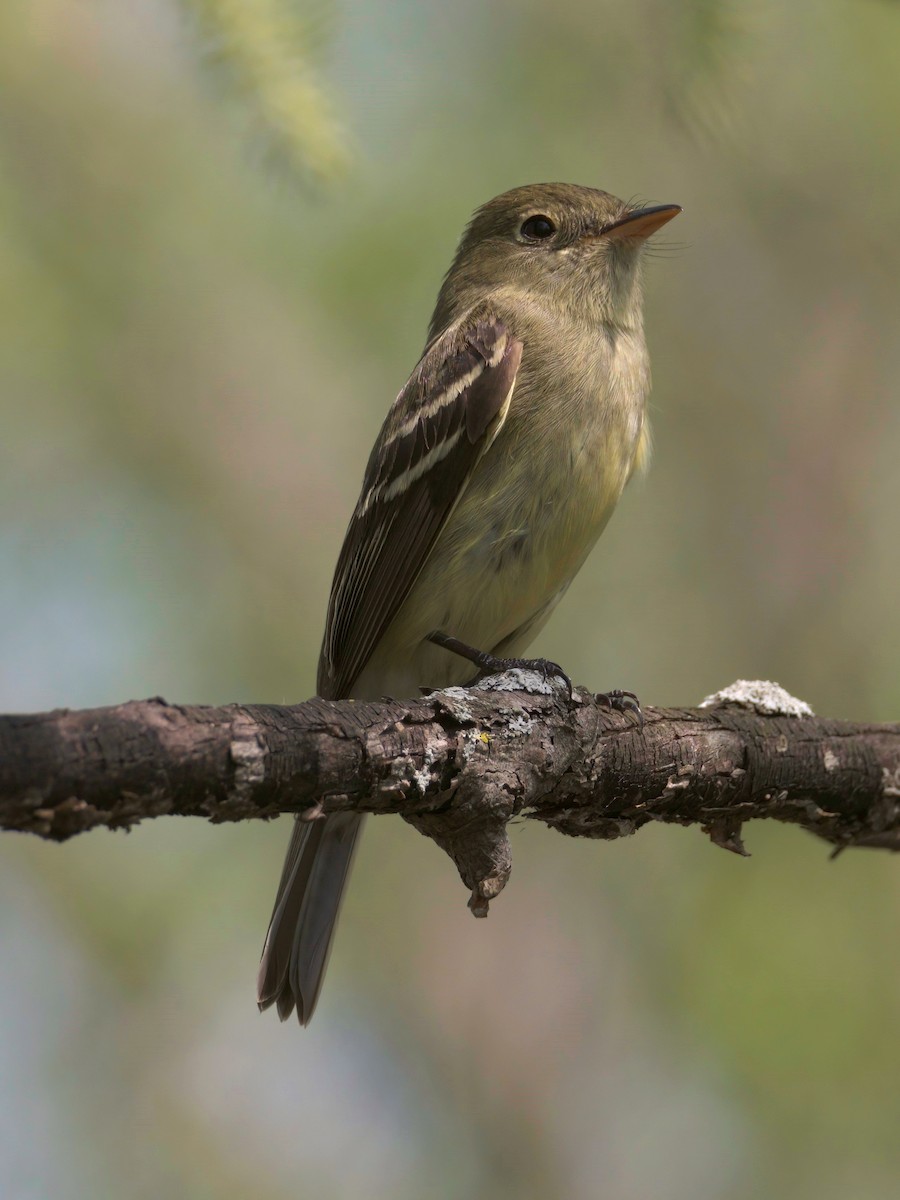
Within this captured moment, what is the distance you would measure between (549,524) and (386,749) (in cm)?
146

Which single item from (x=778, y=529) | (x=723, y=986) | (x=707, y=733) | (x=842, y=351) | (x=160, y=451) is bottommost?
(x=723, y=986)

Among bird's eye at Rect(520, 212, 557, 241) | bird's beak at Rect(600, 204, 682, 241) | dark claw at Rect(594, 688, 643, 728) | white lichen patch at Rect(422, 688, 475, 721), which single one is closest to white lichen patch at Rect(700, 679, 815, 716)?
dark claw at Rect(594, 688, 643, 728)

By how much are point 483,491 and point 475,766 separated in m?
1.40

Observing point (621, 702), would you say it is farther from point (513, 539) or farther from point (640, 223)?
point (640, 223)

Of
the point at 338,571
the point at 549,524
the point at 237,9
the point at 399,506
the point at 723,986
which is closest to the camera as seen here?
the point at 237,9

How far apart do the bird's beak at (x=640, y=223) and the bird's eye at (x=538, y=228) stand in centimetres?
21

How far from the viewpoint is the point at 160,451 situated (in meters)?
5.94

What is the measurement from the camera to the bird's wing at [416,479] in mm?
4020

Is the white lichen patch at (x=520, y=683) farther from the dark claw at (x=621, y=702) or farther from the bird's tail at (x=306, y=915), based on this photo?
the bird's tail at (x=306, y=915)

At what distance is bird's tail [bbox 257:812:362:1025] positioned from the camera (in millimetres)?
4000

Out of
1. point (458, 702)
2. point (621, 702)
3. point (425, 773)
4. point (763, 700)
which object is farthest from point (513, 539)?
point (425, 773)

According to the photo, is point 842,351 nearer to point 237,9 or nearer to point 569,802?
point 569,802

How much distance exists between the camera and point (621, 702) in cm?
338

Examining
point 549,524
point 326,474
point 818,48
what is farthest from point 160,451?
point 818,48
